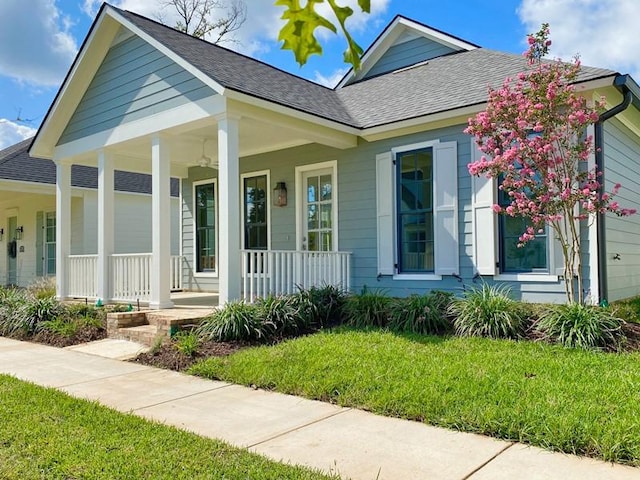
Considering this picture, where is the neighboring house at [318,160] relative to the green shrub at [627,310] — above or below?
above

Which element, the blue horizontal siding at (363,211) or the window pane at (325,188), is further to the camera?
the window pane at (325,188)

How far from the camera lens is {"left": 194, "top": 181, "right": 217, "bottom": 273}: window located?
11500 mm

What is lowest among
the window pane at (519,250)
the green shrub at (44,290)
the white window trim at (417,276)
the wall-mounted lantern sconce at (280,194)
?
the green shrub at (44,290)

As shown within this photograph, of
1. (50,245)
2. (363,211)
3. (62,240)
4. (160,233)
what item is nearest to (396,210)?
(363,211)

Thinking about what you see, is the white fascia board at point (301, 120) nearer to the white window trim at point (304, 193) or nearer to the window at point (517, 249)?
the white window trim at point (304, 193)

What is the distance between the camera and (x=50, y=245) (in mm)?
15711

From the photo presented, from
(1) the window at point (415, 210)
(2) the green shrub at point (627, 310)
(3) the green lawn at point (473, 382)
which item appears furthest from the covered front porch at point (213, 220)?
(2) the green shrub at point (627, 310)

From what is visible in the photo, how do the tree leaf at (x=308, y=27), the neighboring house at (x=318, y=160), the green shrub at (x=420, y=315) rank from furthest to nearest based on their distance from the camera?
the neighboring house at (x=318, y=160) < the green shrub at (x=420, y=315) < the tree leaf at (x=308, y=27)

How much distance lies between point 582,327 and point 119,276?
6972 mm

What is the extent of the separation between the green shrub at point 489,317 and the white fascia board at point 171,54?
4086mm

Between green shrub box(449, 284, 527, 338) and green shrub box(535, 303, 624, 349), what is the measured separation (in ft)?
0.88

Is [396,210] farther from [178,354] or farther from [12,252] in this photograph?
[12,252]

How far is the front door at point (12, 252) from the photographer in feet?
56.9

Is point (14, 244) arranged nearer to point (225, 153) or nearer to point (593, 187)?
point (225, 153)
